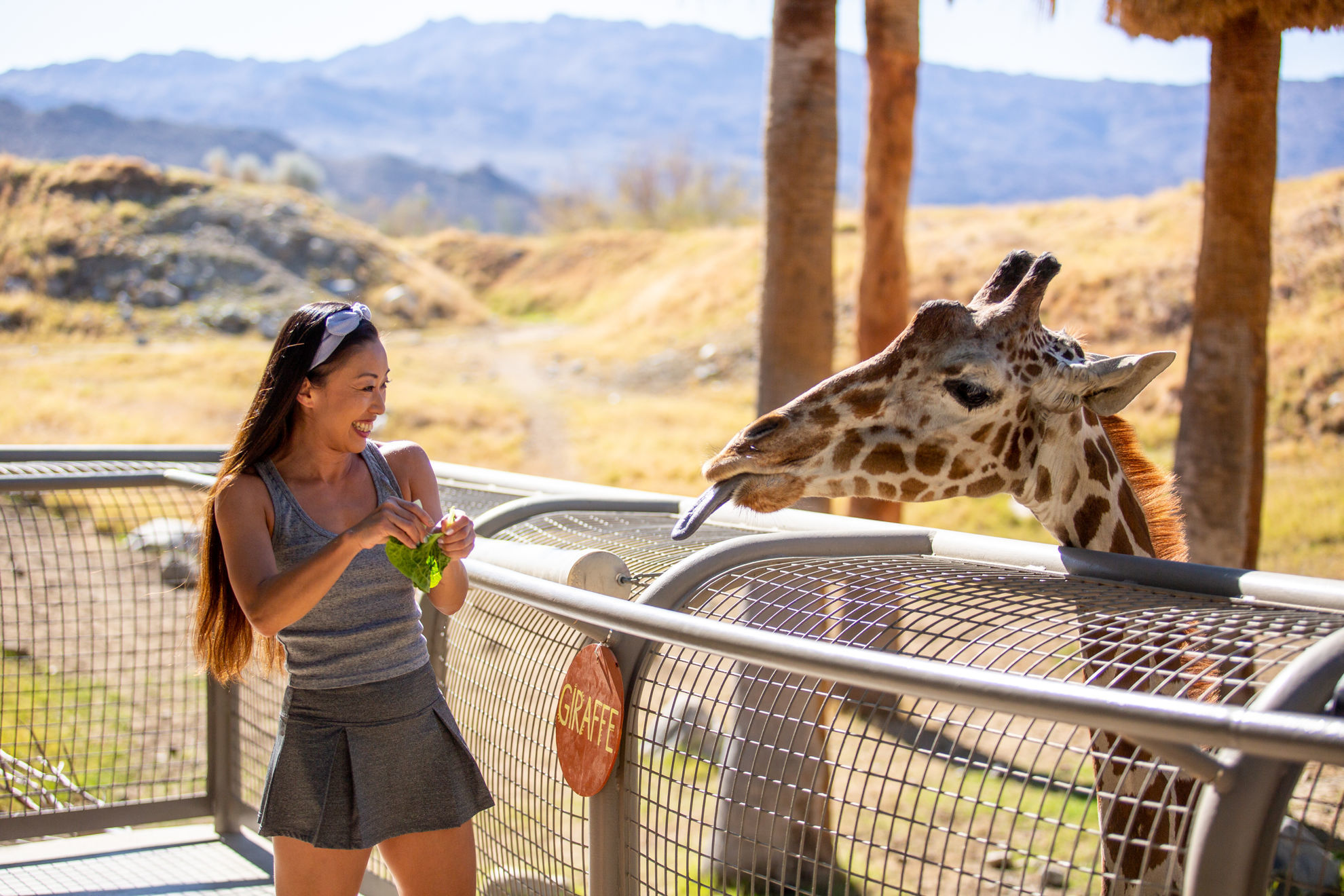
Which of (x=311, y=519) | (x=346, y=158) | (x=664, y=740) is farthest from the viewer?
(x=346, y=158)

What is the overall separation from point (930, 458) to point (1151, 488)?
0.87 metres

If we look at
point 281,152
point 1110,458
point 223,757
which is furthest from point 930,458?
point 281,152

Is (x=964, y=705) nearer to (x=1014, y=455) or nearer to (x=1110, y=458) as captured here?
(x=1014, y=455)

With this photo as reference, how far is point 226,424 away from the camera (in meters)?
20.1

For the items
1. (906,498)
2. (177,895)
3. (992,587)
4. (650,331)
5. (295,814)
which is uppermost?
(650,331)

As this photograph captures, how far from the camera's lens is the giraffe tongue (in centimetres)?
239

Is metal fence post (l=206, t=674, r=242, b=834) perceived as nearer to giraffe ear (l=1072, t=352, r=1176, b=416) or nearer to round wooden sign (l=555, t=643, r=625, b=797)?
round wooden sign (l=555, t=643, r=625, b=797)

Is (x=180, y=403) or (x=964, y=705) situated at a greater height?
(x=180, y=403)

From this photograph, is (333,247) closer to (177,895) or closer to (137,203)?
(137,203)

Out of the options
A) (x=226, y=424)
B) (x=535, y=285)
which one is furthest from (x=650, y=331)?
(x=535, y=285)

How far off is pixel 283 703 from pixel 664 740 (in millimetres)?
908

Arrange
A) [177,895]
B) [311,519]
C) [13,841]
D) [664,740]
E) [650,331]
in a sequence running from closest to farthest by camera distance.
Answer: [664,740] < [311,519] < [177,895] < [13,841] < [650,331]

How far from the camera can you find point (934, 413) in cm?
257

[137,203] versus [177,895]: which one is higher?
[137,203]
